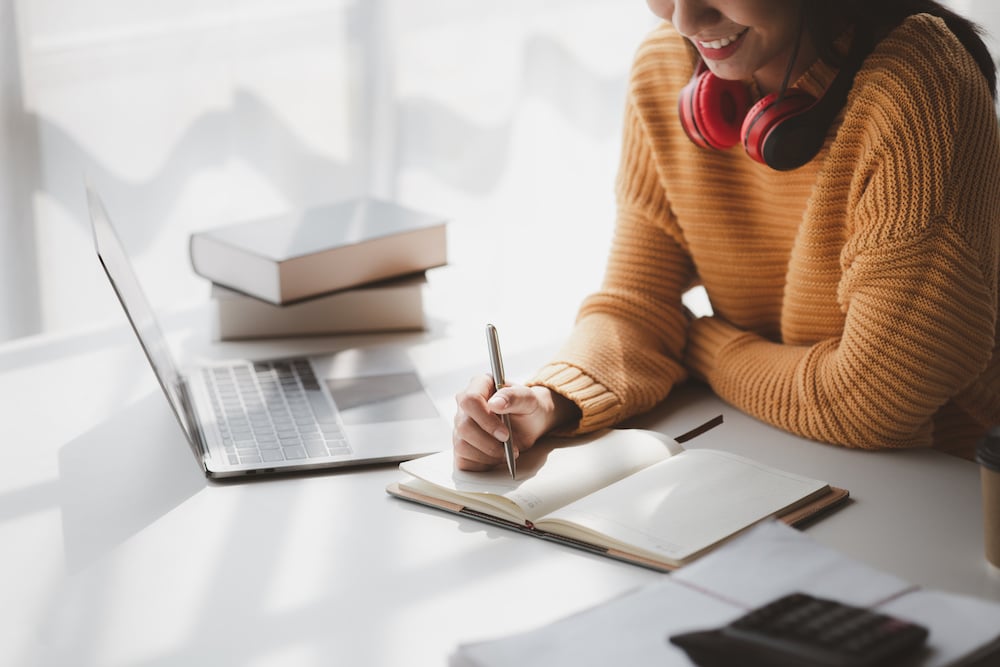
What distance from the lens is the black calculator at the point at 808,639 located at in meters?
0.61

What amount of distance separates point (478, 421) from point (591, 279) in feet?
2.65

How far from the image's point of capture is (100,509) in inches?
39.4

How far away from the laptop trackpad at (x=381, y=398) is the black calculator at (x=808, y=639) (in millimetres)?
572

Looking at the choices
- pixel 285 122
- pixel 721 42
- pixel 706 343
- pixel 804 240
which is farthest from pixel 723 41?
pixel 285 122

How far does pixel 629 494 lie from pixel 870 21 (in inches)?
22.1

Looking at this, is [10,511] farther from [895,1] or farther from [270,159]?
[270,159]

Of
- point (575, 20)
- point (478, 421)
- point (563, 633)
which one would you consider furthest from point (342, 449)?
point (575, 20)

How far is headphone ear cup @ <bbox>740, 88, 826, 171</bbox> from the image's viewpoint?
1104 mm

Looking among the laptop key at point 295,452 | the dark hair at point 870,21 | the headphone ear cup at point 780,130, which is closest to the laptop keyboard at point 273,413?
the laptop key at point 295,452

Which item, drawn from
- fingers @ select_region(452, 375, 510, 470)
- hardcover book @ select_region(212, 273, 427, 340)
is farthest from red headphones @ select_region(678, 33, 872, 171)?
hardcover book @ select_region(212, 273, 427, 340)

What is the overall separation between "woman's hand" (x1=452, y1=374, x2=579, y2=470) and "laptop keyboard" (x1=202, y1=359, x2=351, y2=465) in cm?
15

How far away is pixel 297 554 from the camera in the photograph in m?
0.91

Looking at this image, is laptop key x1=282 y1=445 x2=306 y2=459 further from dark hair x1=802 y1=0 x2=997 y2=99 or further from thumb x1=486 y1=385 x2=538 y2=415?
dark hair x1=802 y1=0 x2=997 y2=99

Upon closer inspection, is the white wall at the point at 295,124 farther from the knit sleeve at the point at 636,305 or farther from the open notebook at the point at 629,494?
the open notebook at the point at 629,494
